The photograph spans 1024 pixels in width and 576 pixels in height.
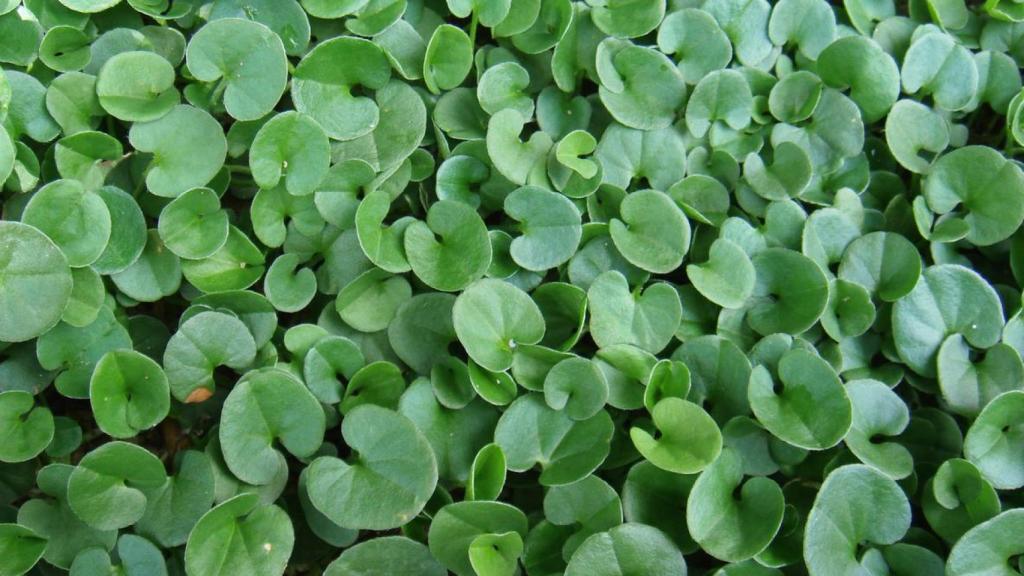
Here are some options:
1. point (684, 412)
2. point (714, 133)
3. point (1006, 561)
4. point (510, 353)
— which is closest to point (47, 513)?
point (510, 353)

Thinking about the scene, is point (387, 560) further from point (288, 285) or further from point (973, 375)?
point (973, 375)

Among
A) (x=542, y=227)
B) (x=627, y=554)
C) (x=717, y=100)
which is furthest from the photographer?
(x=717, y=100)

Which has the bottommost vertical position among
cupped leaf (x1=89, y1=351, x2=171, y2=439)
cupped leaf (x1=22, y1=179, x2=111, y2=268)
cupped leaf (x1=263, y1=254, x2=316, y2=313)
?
cupped leaf (x1=89, y1=351, x2=171, y2=439)

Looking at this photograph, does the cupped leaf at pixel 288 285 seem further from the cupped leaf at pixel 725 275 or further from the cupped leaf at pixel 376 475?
the cupped leaf at pixel 725 275

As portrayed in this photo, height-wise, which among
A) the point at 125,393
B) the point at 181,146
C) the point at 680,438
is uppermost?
the point at 181,146

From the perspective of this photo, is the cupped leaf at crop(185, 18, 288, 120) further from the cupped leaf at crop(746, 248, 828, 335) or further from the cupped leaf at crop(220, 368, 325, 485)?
the cupped leaf at crop(746, 248, 828, 335)

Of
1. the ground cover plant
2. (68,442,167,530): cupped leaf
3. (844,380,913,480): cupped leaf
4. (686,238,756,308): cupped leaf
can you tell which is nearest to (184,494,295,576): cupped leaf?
the ground cover plant

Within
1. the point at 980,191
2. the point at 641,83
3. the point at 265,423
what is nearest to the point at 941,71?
the point at 980,191

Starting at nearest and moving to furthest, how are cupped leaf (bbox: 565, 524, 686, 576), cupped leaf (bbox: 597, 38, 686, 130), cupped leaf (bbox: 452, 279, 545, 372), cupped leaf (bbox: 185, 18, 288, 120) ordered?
cupped leaf (bbox: 565, 524, 686, 576) < cupped leaf (bbox: 452, 279, 545, 372) < cupped leaf (bbox: 185, 18, 288, 120) < cupped leaf (bbox: 597, 38, 686, 130)
